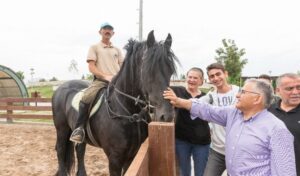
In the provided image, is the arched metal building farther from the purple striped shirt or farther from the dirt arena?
the purple striped shirt

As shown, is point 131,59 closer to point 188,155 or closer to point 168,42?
point 168,42

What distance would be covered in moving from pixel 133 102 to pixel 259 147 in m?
1.89

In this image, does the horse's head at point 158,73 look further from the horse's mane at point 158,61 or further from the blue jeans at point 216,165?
the blue jeans at point 216,165

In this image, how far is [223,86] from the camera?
11.1ft

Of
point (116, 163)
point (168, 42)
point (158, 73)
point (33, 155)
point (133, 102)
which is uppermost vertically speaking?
point (168, 42)

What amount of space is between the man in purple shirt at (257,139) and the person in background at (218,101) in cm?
97

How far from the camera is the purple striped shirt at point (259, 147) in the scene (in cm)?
188

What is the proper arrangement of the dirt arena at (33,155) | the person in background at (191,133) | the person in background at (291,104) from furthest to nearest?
the dirt arena at (33,155)
the person in background at (191,133)
the person in background at (291,104)

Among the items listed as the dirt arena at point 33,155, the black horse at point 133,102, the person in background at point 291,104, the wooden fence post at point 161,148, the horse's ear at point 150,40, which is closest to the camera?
the wooden fence post at point 161,148

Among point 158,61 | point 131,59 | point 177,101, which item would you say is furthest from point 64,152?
point 177,101

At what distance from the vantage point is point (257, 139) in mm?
2012

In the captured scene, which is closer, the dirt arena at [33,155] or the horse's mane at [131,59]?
the horse's mane at [131,59]

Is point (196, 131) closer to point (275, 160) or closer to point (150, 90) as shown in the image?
point (150, 90)

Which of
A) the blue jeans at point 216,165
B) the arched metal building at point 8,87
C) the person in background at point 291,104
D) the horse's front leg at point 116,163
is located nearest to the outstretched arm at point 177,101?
the person in background at point 291,104
